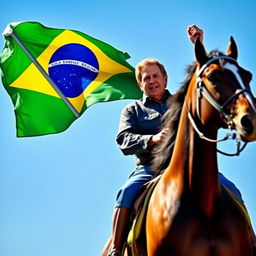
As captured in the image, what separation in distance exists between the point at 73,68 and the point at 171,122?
7245mm

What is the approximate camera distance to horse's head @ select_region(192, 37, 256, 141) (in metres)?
7.79

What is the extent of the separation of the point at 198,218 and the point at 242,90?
1.71m

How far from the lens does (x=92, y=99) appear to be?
1567cm

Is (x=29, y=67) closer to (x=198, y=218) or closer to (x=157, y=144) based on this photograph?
(x=157, y=144)

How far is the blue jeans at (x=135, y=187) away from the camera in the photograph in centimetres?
977

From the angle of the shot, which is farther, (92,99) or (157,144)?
(92,99)

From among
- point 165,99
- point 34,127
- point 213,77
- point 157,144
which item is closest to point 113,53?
point 34,127

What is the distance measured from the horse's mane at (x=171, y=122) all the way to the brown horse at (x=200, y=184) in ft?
0.05

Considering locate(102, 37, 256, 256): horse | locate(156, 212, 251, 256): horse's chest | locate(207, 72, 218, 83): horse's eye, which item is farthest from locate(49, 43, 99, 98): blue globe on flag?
locate(207, 72, 218, 83): horse's eye

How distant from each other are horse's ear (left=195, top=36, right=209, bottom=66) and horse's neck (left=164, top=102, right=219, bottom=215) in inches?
28.9

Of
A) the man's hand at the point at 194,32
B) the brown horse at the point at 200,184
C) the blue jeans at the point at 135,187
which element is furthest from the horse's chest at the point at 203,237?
the man's hand at the point at 194,32

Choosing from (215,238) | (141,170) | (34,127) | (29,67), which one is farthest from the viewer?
(29,67)

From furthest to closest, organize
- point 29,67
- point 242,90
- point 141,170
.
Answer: point 29,67, point 141,170, point 242,90

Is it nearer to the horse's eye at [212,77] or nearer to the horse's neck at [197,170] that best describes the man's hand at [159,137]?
the horse's neck at [197,170]
